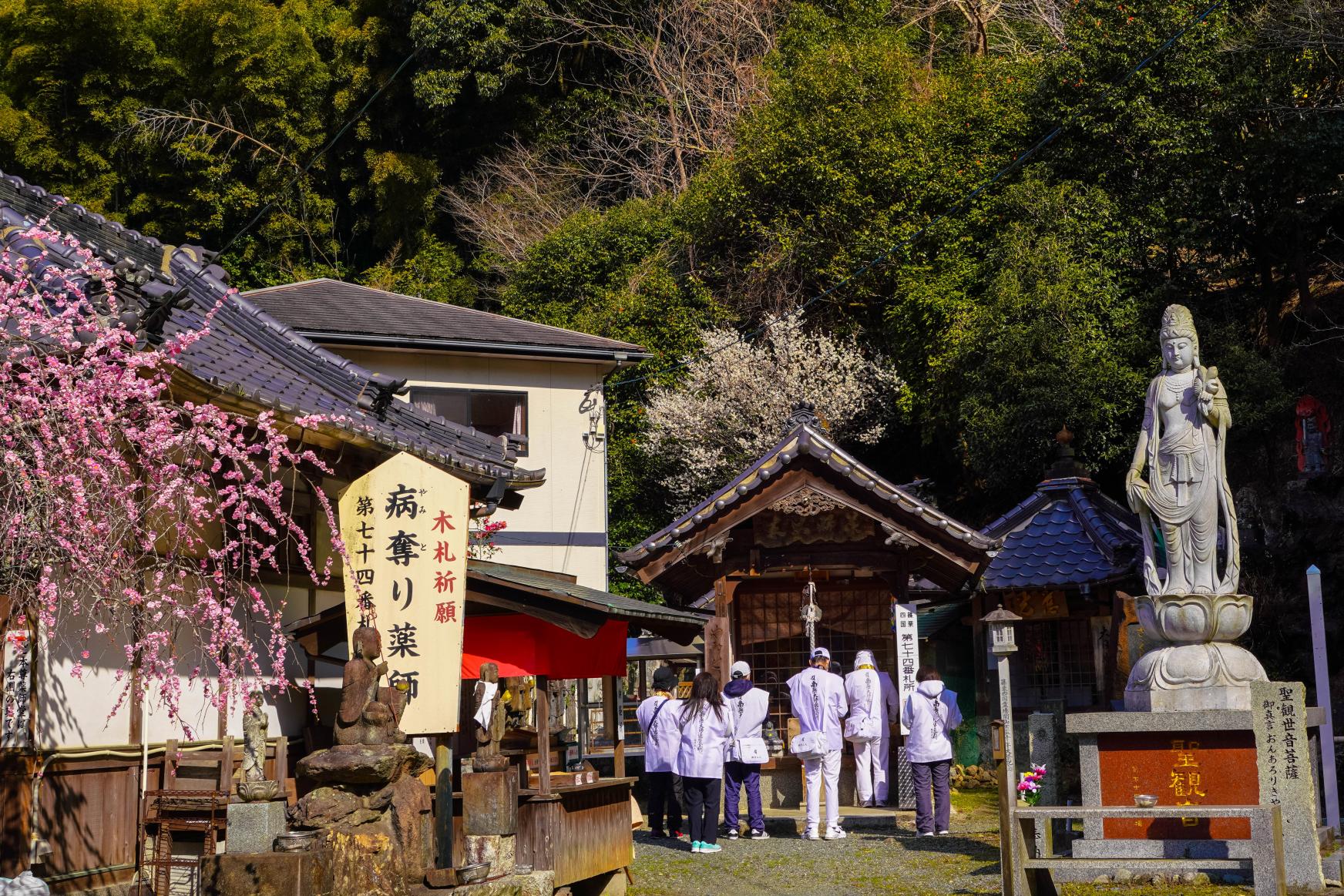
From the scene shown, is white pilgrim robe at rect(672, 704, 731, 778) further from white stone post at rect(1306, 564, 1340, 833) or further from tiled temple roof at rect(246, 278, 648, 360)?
tiled temple roof at rect(246, 278, 648, 360)

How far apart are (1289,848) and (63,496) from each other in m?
9.20

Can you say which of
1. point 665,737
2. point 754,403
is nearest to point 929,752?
point 665,737

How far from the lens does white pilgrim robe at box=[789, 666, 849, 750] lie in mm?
14655

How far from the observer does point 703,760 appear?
45.3ft

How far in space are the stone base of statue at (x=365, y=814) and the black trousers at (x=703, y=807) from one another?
6.45m

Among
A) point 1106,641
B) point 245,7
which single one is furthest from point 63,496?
point 245,7

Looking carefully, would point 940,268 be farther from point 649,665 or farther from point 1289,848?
point 1289,848

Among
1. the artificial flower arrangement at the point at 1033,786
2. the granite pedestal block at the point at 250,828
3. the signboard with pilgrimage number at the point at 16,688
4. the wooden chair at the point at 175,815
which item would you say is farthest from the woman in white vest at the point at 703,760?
the signboard with pilgrimage number at the point at 16,688

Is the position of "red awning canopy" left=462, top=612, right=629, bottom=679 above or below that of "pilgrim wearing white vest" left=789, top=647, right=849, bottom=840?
above

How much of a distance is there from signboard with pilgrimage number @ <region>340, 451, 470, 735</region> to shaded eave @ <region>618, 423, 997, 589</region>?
273 inches

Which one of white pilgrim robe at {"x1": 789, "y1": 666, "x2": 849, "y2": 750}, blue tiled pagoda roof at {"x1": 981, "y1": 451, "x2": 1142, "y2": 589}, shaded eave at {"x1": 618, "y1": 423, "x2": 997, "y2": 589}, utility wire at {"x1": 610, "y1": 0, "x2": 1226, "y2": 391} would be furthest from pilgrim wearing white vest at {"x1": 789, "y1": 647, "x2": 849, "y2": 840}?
utility wire at {"x1": 610, "y1": 0, "x2": 1226, "y2": 391}

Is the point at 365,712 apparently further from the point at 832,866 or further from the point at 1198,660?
the point at 1198,660

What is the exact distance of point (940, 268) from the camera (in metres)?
26.9

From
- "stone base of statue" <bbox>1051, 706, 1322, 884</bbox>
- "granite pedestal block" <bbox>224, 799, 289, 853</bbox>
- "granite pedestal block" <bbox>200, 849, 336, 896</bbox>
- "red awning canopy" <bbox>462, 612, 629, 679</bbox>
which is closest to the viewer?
"granite pedestal block" <bbox>200, 849, 336, 896</bbox>
